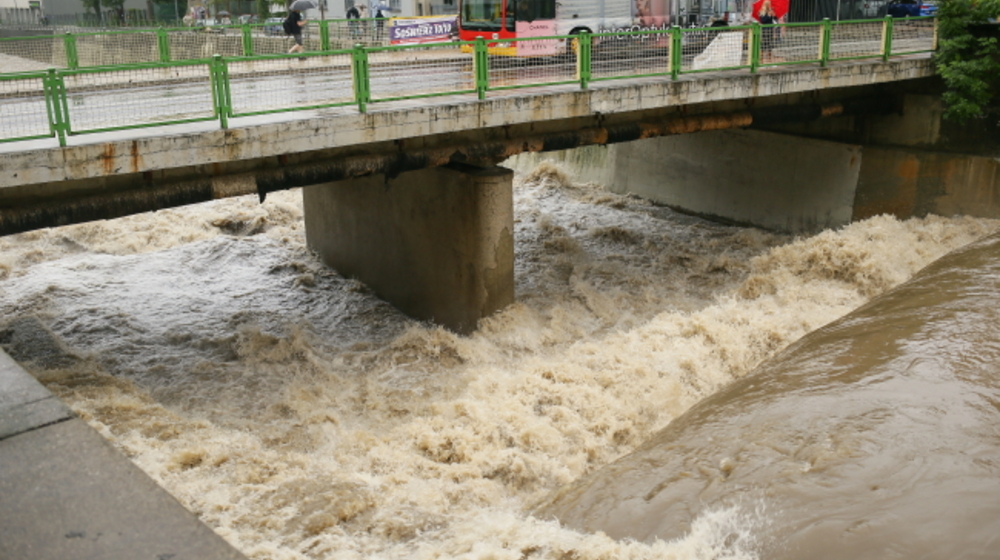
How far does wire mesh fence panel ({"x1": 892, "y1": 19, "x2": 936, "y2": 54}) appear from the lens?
52.4 feet

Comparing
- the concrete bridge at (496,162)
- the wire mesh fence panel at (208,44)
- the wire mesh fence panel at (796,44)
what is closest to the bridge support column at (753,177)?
the concrete bridge at (496,162)

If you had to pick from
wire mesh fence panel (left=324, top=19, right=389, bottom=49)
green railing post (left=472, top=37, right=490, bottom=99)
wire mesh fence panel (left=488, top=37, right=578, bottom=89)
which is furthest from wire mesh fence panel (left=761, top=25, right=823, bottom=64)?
wire mesh fence panel (left=324, top=19, right=389, bottom=49)

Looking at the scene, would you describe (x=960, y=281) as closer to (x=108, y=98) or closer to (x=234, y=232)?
(x=108, y=98)

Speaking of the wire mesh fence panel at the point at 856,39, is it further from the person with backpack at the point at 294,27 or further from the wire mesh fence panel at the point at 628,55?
the person with backpack at the point at 294,27

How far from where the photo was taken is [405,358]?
12016mm

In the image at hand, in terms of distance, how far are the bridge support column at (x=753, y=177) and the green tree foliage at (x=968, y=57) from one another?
2052 millimetres

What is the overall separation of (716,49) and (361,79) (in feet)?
21.1

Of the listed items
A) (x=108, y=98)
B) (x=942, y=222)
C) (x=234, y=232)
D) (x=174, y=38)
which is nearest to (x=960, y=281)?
(x=942, y=222)

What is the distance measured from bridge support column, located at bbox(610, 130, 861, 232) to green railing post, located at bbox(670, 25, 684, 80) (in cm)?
646

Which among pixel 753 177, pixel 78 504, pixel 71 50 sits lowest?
pixel 753 177

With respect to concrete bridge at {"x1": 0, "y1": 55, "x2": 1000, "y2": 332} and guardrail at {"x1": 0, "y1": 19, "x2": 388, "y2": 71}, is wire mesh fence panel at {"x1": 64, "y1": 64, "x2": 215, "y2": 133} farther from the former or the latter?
guardrail at {"x1": 0, "y1": 19, "x2": 388, "y2": 71}

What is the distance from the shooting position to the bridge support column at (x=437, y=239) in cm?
1225

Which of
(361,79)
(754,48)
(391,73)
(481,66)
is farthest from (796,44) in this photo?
(361,79)

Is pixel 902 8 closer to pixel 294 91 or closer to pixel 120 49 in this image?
pixel 294 91
